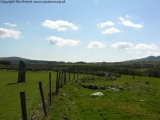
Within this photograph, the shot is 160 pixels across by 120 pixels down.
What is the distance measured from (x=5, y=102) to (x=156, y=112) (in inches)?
602

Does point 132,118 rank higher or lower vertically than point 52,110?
lower

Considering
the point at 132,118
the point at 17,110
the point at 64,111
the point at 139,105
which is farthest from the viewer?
the point at 139,105

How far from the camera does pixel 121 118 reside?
22359 mm

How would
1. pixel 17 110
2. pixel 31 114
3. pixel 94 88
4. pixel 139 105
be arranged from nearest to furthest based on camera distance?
pixel 31 114, pixel 17 110, pixel 139 105, pixel 94 88

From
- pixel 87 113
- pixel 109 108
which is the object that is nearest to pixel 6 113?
Answer: pixel 87 113

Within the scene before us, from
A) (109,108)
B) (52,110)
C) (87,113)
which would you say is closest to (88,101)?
(109,108)

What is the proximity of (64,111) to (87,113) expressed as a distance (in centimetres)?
404

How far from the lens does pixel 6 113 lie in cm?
1712

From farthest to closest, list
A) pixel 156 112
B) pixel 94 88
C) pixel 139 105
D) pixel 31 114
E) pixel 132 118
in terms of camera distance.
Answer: pixel 94 88, pixel 139 105, pixel 156 112, pixel 132 118, pixel 31 114

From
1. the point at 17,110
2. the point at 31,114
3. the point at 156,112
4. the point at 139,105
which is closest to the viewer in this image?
the point at 31,114

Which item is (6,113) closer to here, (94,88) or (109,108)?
(109,108)

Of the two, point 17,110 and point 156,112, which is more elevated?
point 17,110

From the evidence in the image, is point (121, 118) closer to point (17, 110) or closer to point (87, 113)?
point (87, 113)

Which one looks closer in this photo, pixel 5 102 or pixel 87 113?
pixel 5 102
